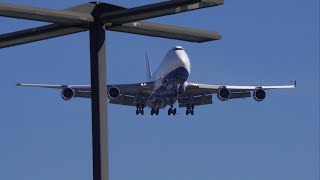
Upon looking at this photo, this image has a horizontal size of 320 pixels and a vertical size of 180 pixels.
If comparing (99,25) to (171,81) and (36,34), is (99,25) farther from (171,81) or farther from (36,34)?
(171,81)

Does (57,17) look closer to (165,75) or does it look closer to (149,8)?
(149,8)

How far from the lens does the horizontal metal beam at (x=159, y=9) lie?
45.9ft

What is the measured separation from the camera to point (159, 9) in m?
14.1

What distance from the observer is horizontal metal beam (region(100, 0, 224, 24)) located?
45.9 feet

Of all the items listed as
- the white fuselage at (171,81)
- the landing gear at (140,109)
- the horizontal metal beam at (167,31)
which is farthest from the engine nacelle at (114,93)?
the horizontal metal beam at (167,31)

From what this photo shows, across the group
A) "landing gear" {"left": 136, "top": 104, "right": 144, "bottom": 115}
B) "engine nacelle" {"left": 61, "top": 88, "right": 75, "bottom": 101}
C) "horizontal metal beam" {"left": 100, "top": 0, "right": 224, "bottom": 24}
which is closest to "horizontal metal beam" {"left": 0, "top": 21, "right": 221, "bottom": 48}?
"horizontal metal beam" {"left": 100, "top": 0, "right": 224, "bottom": 24}

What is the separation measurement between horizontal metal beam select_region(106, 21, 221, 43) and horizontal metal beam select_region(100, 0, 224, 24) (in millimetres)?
505

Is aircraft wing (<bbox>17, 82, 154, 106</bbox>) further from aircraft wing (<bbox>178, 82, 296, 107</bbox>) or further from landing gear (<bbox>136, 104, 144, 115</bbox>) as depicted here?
aircraft wing (<bbox>178, 82, 296, 107</bbox>)

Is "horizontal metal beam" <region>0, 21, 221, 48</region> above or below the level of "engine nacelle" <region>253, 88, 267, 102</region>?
above

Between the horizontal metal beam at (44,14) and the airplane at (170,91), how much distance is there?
198ft

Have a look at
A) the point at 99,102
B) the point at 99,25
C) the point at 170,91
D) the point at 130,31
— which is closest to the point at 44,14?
the point at 99,25

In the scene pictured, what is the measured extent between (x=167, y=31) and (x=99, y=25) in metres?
1.26

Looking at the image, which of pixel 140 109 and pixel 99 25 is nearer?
pixel 99 25

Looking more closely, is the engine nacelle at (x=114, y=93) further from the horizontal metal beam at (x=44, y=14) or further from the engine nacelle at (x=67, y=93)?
the horizontal metal beam at (x=44, y=14)
